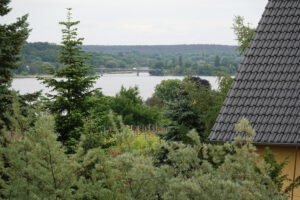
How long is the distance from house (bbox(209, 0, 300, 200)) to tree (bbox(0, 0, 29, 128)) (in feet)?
28.1

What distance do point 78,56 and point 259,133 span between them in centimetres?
886

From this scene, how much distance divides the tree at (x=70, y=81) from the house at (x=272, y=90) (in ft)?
21.4

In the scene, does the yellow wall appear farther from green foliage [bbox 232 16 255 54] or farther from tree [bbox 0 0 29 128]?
green foliage [bbox 232 16 255 54]

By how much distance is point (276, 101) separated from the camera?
16094 mm

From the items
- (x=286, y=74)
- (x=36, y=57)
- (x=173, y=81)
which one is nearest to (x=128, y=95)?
(x=36, y=57)

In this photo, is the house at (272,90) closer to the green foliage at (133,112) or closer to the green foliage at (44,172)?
the green foliage at (44,172)

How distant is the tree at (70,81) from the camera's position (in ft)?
72.4

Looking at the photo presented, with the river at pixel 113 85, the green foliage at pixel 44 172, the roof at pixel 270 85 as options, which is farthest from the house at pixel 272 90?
the river at pixel 113 85

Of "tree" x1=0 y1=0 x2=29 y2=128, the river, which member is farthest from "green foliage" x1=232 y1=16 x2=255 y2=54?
"tree" x1=0 y1=0 x2=29 y2=128

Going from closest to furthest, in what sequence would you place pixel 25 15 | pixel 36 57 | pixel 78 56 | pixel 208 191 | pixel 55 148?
1. pixel 208 191
2. pixel 55 148
3. pixel 78 56
4. pixel 25 15
5. pixel 36 57

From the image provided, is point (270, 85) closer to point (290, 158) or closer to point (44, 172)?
point (290, 158)

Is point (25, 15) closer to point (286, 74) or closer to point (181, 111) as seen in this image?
point (181, 111)

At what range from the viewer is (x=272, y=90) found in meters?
16.3

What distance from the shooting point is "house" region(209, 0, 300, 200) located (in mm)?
15422
